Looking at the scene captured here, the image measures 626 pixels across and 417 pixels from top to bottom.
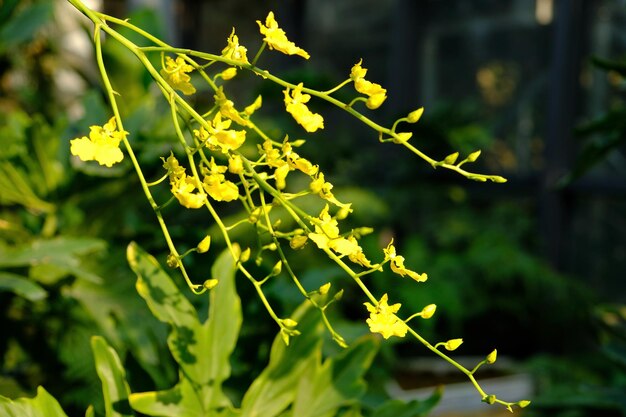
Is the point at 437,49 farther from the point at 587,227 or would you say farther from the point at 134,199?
the point at 134,199

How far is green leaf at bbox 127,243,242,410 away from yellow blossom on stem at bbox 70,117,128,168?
28 cm

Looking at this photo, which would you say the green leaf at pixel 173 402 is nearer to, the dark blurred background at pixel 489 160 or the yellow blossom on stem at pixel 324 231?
the yellow blossom on stem at pixel 324 231

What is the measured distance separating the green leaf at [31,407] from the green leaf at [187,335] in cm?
14

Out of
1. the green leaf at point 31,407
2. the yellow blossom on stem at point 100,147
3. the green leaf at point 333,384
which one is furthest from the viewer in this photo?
the green leaf at point 333,384

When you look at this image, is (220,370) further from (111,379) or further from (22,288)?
(22,288)

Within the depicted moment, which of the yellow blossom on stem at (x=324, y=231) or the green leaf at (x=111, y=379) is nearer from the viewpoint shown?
the yellow blossom on stem at (x=324, y=231)


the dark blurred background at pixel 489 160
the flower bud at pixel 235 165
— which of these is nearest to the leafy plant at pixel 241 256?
the flower bud at pixel 235 165

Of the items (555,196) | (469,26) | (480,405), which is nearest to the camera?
(480,405)

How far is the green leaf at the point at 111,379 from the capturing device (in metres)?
0.93

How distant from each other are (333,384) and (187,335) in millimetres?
173

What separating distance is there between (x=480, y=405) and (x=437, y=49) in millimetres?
1541

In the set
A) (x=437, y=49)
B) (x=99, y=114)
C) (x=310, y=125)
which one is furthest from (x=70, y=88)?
(x=310, y=125)

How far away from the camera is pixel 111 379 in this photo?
3.06 ft

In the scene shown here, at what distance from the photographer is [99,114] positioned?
1.59 meters
